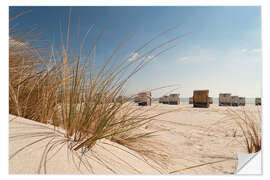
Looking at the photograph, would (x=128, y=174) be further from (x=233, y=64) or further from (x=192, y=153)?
(x=233, y=64)

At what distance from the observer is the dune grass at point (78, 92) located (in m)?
0.89

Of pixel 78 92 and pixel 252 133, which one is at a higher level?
pixel 78 92

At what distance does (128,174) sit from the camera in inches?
31.9

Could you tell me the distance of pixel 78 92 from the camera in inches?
40.2

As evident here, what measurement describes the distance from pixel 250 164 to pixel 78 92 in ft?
5.00

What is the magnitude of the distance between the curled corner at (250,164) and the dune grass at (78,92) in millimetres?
647
